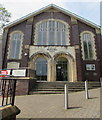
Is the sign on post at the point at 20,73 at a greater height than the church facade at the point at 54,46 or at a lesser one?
lesser

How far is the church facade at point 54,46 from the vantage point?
1339cm

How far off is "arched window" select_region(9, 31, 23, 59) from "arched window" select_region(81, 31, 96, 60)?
10.2 m

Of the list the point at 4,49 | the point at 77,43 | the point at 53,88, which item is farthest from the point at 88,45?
the point at 4,49

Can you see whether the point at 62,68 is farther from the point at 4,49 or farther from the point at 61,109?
the point at 61,109

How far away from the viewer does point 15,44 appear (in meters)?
15.3

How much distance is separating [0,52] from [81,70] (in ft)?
42.6

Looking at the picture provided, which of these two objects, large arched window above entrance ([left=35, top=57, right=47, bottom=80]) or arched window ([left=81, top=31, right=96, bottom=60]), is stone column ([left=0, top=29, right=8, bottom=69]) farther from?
arched window ([left=81, top=31, right=96, bottom=60])

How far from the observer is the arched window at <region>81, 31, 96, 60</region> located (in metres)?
14.6

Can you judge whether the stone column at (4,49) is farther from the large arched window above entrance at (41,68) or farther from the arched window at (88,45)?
the arched window at (88,45)

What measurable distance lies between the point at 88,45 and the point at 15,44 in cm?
1192

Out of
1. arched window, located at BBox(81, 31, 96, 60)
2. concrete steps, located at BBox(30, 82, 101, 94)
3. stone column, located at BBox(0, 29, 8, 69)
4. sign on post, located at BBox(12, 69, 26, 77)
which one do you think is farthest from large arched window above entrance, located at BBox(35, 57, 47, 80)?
arched window, located at BBox(81, 31, 96, 60)

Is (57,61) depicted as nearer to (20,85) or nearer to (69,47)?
(69,47)

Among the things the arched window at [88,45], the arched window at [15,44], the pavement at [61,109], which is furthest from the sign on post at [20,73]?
the arched window at [88,45]

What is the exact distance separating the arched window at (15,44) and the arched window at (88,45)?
10209mm
